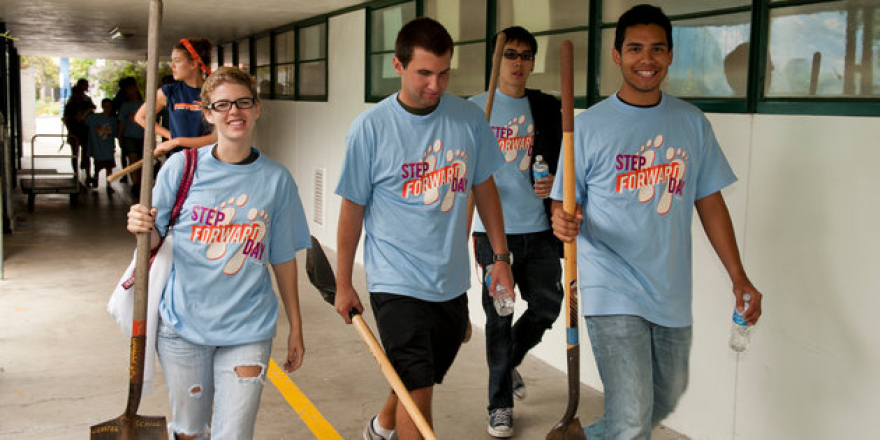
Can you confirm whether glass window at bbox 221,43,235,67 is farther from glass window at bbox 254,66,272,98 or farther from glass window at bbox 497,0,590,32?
glass window at bbox 497,0,590,32

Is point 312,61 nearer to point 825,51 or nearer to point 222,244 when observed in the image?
point 825,51

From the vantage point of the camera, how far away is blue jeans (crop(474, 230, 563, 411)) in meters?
4.75

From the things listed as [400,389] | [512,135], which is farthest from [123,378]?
[400,389]

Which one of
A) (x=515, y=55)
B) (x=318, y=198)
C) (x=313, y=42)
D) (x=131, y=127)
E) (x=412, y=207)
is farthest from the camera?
(x=131, y=127)

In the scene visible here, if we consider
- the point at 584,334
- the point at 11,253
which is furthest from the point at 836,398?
the point at 11,253

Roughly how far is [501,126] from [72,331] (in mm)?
3912

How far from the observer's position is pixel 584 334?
5.75 m

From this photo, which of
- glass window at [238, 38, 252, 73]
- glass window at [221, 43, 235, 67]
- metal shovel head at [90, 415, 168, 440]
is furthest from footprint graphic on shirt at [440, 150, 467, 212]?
glass window at [221, 43, 235, 67]

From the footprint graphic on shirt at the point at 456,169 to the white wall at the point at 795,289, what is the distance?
1.58 m

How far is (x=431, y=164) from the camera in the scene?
11.6 feet

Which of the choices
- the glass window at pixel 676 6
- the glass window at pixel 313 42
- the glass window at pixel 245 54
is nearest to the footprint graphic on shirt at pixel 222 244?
the glass window at pixel 676 6

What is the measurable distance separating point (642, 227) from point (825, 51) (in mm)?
1422

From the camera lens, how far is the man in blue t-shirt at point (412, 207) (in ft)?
11.4

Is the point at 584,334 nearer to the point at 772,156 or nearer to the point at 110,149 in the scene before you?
the point at 772,156
